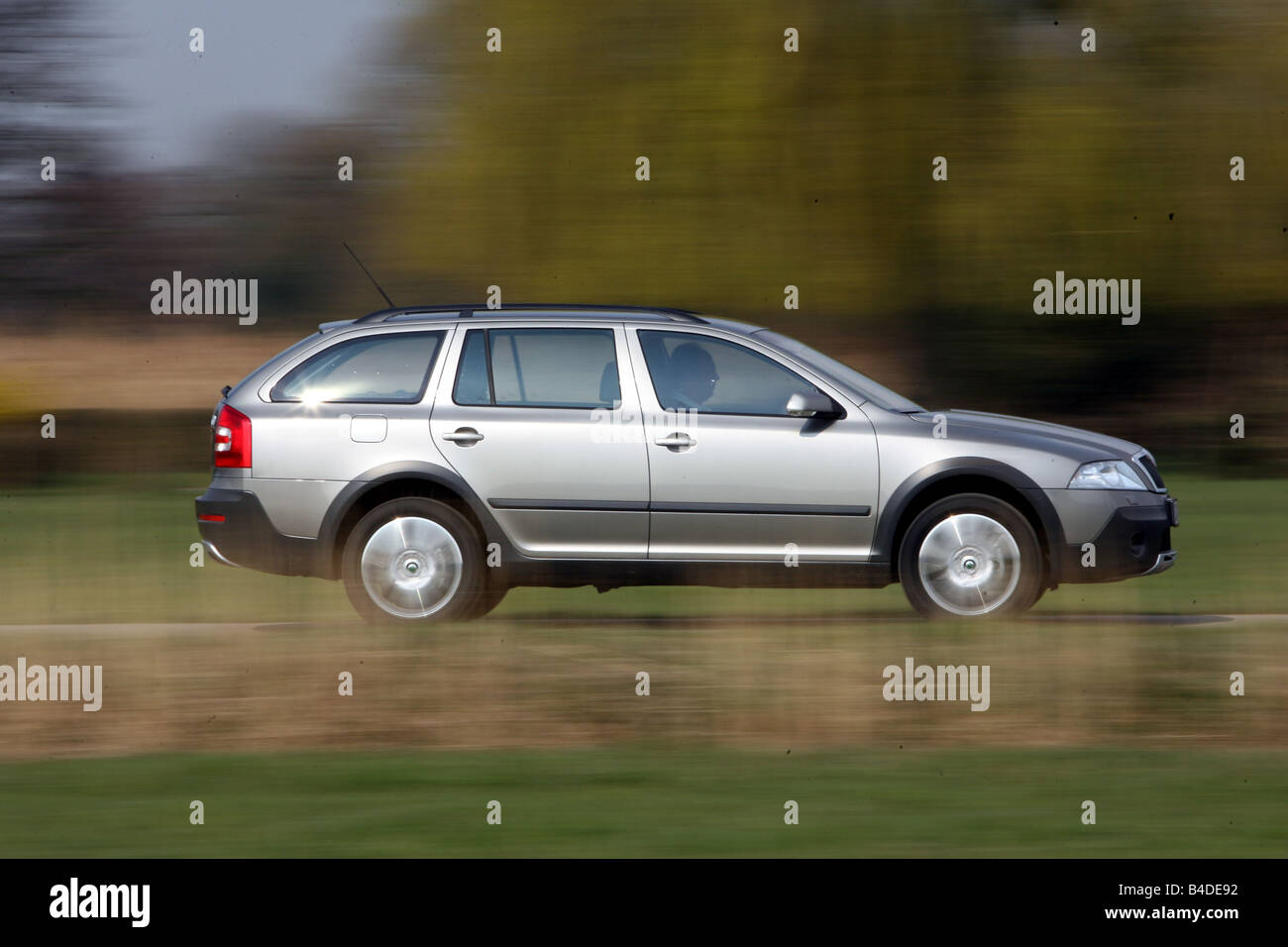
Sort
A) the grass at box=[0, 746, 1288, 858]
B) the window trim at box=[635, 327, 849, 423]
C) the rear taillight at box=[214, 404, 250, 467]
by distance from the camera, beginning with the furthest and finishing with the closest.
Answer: the rear taillight at box=[214, 404, 250, 467] < the window trim at box=[635, 327, 849, 423] < the grass at box=[0, 746, 1288, 858]

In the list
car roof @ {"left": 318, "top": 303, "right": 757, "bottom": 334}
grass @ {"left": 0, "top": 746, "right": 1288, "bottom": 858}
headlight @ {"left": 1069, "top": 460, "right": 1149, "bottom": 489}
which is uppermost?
car roof @ {"left": 318, "top": 303, "right": 757, "bottom": 334}

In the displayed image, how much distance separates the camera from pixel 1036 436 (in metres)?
9.16

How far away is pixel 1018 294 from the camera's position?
1709 centimetres

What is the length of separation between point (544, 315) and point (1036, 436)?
2.58 m

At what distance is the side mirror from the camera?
8930 mm

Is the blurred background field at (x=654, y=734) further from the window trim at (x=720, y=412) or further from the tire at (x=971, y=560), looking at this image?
the window trim at (x=720, y=412)

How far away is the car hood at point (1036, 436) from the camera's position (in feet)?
29.8

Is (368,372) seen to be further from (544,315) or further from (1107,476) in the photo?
(1107,476)

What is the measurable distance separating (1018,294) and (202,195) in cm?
795

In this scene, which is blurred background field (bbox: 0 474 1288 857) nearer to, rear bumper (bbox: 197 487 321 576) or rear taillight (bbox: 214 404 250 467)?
rear bumper (bbox: 197 487 321 576)

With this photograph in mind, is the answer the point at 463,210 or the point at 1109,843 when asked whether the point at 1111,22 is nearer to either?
the point at 463,210

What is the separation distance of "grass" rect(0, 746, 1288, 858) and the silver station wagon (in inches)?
100

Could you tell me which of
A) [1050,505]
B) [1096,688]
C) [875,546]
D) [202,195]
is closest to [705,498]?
[875,546]

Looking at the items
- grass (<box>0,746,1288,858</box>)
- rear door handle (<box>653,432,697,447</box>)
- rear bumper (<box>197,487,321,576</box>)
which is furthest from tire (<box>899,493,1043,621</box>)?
rear bumper (<box>197,487,321,576</box>)
